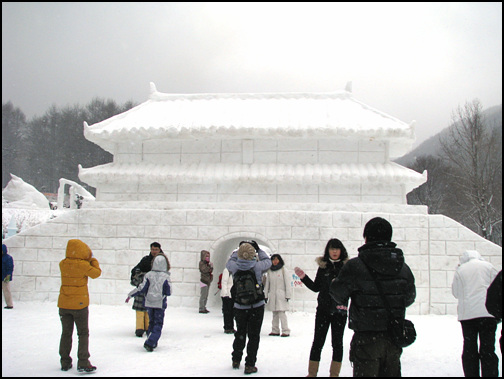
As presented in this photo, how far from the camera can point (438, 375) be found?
5.45 m

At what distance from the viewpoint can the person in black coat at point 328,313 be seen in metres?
4.72

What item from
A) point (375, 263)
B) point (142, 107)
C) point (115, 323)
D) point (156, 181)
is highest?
point (142, 107)

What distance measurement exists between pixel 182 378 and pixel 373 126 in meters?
8.35

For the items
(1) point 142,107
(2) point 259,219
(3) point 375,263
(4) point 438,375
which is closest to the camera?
(3) point 375,263

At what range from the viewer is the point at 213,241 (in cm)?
1052

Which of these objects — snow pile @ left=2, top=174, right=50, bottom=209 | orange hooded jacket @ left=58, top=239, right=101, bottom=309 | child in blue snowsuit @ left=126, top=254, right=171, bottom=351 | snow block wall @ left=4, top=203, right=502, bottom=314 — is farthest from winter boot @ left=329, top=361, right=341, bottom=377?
snow pile @ left=2, top=174, right=50, bottom=209

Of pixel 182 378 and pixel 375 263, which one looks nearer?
pixel 375 263

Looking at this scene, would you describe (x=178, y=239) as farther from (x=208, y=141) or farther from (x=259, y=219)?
(x=208, y=141)

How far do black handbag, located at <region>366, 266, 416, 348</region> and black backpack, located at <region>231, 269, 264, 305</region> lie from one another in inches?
80.6

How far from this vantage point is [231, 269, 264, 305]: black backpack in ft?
16.8

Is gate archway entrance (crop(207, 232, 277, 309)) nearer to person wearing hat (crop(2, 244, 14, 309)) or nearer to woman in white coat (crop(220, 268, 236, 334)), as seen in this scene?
woman in white coat (crop(220, 268, 236, 334))

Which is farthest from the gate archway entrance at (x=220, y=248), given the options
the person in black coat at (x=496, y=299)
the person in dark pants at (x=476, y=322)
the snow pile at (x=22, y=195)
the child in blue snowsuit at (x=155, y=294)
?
the snow pile at (x=22, y=195)

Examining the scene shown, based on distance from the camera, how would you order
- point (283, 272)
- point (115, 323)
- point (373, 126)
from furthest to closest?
1. point (373, 126)
2. point (115, 323)
3. point (283, 272)

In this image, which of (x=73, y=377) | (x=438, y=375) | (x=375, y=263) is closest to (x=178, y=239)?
(x=73, y=377)
